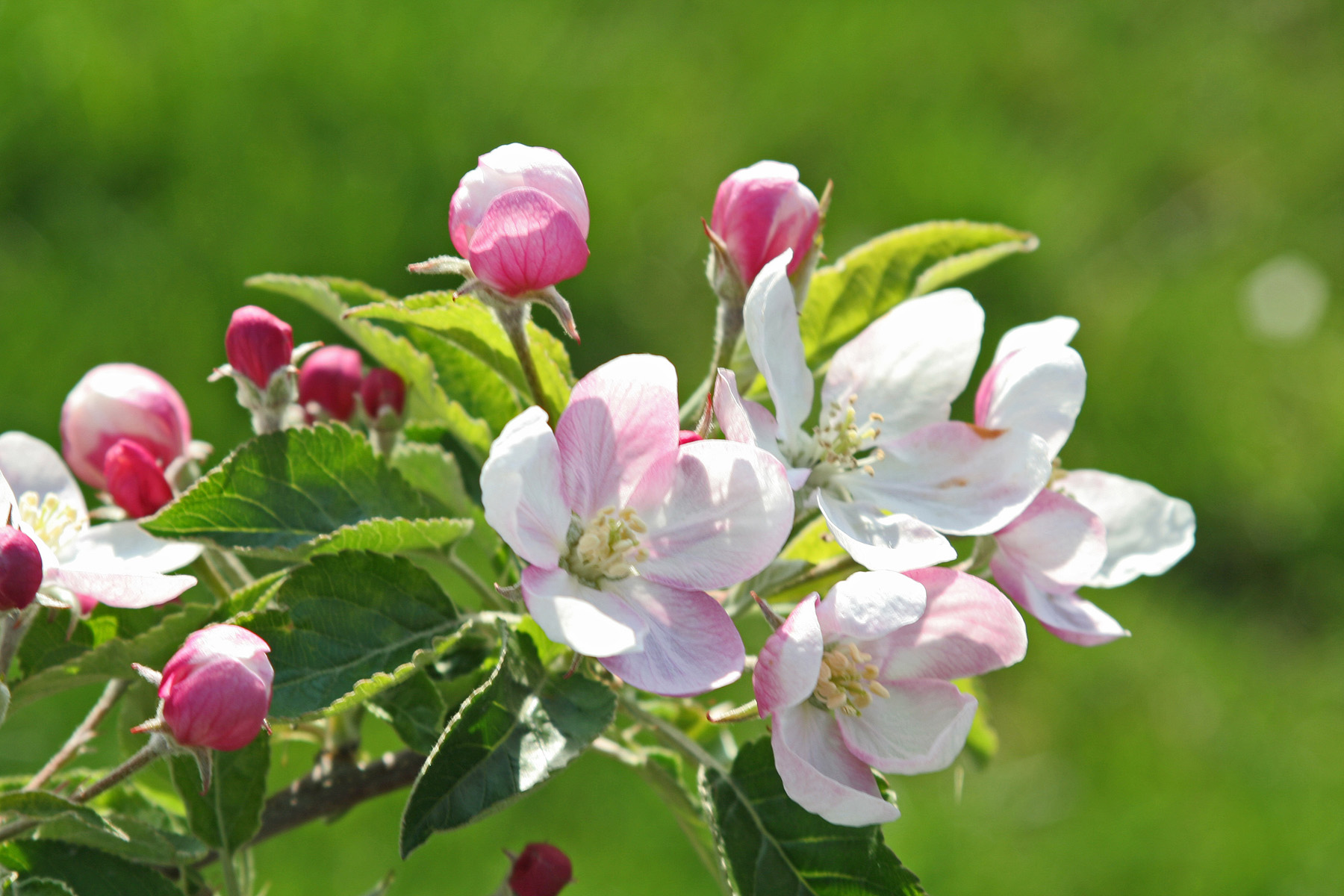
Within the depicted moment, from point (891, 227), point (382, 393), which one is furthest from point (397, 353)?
point (891, 227)

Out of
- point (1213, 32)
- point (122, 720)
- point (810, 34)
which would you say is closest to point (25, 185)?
point (810, 34)

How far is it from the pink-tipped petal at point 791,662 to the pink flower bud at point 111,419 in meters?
0.63

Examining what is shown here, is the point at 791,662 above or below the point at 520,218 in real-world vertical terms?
below

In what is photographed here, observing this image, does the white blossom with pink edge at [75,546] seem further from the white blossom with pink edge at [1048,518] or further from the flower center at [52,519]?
the white blossom with pink edge at [1048,518]

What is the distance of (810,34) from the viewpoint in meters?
4.30

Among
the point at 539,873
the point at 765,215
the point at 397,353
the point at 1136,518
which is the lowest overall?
the point at 539,873

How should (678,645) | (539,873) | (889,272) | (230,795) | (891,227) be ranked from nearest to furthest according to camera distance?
(678,645) → (230,795) → (539,873) → (889,272) → (891,227)

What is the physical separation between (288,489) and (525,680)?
0.84 ft

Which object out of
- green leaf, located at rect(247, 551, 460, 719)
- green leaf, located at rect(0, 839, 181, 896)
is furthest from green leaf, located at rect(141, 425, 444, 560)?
green leaf, located at rect(0, 839, 181, 896)

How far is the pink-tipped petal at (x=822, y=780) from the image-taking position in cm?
90

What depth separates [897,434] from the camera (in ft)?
4.02

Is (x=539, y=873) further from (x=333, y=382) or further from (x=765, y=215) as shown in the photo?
(x=765, y=215)

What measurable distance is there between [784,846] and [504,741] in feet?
0.89

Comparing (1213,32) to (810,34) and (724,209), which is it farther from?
(724,209)
